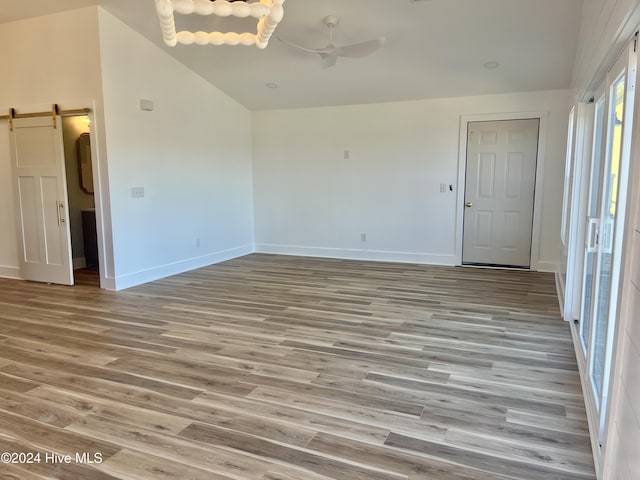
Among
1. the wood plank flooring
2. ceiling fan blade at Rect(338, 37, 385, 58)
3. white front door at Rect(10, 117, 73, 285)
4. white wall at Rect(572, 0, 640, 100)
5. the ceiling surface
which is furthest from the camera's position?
white front door at Rect(10, 117, 73, 285)

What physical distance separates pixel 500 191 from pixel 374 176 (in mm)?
1881

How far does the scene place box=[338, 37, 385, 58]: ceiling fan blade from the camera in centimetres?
404

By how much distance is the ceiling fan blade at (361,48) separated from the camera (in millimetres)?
4035

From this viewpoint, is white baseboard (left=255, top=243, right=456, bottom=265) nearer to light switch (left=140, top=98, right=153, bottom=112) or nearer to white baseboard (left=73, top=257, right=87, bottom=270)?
white baseboard (left=73, top=257, right=87, bottom=270)

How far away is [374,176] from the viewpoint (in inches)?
273

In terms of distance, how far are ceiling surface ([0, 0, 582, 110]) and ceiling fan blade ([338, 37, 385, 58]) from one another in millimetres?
483

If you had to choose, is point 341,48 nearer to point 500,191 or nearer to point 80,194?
point 500,191

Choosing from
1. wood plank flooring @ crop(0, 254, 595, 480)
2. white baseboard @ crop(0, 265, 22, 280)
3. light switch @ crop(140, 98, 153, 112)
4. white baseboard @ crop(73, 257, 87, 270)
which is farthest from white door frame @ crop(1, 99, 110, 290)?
white baseboard @ crop(73, 257, 87, 270)

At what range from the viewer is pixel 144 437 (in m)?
2.22

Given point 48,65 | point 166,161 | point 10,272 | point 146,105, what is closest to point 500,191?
point 166,161

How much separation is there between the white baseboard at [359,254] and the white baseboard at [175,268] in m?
0.52

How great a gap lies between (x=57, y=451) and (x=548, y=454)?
234 cm

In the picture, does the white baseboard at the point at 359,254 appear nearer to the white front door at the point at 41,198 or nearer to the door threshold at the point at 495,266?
the door threshold at the point at 495,266

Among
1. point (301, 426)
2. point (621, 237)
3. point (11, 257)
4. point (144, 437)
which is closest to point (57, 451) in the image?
point (144, 437)
